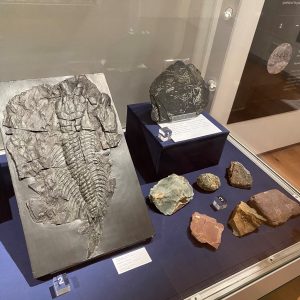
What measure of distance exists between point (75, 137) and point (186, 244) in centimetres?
57

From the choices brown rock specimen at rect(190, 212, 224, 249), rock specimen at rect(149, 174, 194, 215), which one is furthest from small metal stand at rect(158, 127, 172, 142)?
brown rock specimen at rect(190, 212, 224, 249)

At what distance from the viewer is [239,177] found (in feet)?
5.01

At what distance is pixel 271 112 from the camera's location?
2.20m

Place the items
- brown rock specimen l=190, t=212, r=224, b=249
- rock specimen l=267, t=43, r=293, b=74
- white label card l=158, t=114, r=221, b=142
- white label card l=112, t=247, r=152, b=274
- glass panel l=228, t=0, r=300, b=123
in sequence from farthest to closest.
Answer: rock specimen l=267, t=43, r=293, b=74 → glass panel l=228, t=0, r=300, b=123 → white label card l=158, t=114, r=221, b=142 → brown rock specimen l=190, t=212, r=224, b=249 → white label card l=112, t=247, r=152, b=274

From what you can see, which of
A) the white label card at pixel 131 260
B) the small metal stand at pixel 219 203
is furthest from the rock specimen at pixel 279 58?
the white label card at pixel 131 260

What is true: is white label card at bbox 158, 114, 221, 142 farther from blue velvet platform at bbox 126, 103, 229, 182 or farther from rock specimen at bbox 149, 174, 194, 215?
rock specimen at bbox 149, 174, 194, 215

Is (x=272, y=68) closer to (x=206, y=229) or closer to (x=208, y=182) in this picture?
(x=208, y=182)

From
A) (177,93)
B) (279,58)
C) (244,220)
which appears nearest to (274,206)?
(244,220)

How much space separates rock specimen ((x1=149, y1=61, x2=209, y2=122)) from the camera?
1466 mm

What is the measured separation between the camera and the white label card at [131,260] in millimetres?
1103

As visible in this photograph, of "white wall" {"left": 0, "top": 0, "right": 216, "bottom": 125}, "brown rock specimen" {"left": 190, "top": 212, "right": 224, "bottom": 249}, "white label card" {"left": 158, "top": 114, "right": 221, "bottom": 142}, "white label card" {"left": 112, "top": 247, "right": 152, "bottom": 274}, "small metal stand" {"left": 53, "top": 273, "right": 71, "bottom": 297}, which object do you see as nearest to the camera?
"small metal stand" {"left": 53, "top": 273, "right": 71, "bottom": 297}

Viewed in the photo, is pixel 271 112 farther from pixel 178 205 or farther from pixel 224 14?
pixel 178 205

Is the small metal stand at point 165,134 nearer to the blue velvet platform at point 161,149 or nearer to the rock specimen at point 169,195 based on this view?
the blue velvet platform at point 161,149

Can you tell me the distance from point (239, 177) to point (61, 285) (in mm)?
911
